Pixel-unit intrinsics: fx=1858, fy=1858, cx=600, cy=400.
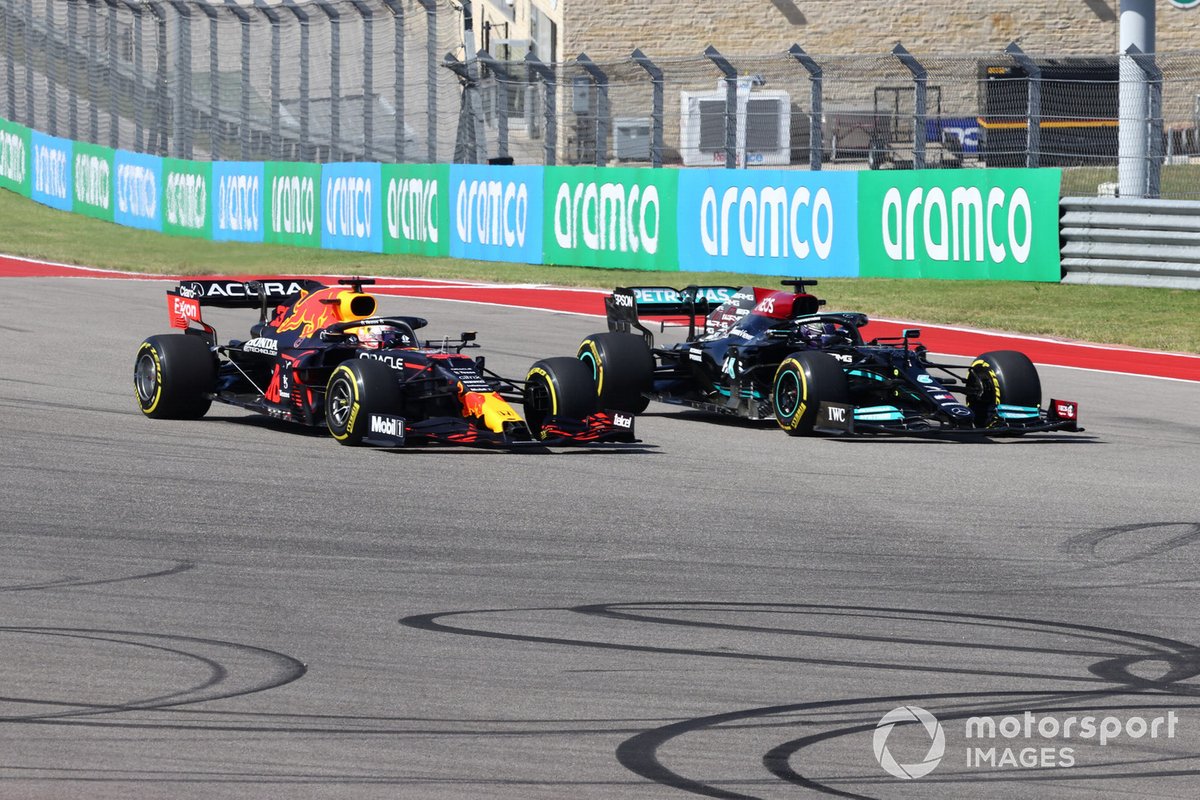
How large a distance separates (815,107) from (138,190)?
16056 millimetres

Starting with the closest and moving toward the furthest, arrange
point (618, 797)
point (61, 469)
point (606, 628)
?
point (618, 797), point (606, 628), point (61, 469)

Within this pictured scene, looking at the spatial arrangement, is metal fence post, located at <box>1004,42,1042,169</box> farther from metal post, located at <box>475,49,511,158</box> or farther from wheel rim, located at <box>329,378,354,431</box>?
wheel rim, located at <box>329,378,354,431</box>

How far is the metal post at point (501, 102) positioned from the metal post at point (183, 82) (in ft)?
31.1

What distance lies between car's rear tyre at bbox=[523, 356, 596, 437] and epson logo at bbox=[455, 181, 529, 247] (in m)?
13.9

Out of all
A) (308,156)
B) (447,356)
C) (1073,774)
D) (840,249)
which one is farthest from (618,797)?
(308,156)

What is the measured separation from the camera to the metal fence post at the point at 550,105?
24.8 m

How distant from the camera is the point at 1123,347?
17047mm

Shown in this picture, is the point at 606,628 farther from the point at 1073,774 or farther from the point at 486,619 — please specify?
the point at 1073,774

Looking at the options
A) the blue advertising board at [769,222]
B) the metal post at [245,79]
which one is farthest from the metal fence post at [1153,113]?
the metal post at [245,79]

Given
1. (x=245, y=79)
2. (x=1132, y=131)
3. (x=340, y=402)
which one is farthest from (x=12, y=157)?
(x=340, y=402)

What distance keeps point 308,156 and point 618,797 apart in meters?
27.5

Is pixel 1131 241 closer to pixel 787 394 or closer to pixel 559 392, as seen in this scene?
pixel 787 394

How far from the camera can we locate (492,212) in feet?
84.0

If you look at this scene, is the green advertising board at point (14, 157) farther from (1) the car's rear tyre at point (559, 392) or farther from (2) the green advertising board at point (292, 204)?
(1) the car's rear tyre at point (559, 392)
